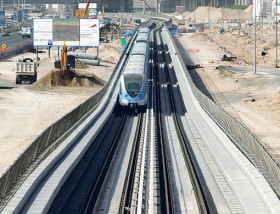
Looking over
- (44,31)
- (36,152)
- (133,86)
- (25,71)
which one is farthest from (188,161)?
(44,31)

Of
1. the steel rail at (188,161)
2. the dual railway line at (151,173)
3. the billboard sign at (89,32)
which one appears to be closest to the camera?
the dual railway line at (151,173)

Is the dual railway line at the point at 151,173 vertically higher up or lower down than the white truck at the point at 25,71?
lower down

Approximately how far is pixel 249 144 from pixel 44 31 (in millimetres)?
48789

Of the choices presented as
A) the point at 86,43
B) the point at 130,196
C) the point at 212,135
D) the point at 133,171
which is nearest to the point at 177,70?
the point at 86,43

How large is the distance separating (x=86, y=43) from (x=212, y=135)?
4266 cm

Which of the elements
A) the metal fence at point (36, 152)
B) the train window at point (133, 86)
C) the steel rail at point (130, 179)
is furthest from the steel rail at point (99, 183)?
the train window at point (133, 86)

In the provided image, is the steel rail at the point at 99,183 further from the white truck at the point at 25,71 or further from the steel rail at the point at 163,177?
the white truck at the point at 25,71

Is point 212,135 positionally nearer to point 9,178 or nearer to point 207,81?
point 9,178

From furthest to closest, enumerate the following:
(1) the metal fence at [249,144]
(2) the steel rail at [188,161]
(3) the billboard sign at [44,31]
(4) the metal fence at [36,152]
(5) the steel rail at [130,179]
Result: (3) the billboard sign at [44,31]
(2) the steel rail at [188,161]
(5) the steel rail at [130,179]
(1) the metal fence at [249,144]
(4) the metal fence at [36,152]

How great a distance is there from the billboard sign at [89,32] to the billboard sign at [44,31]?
3.43 metres

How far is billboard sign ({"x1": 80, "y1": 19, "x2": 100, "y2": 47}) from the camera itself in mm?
73375

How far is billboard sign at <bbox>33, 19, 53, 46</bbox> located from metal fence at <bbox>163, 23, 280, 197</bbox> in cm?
3583

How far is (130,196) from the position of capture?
25.2 meters

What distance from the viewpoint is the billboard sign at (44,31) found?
7281 cm
